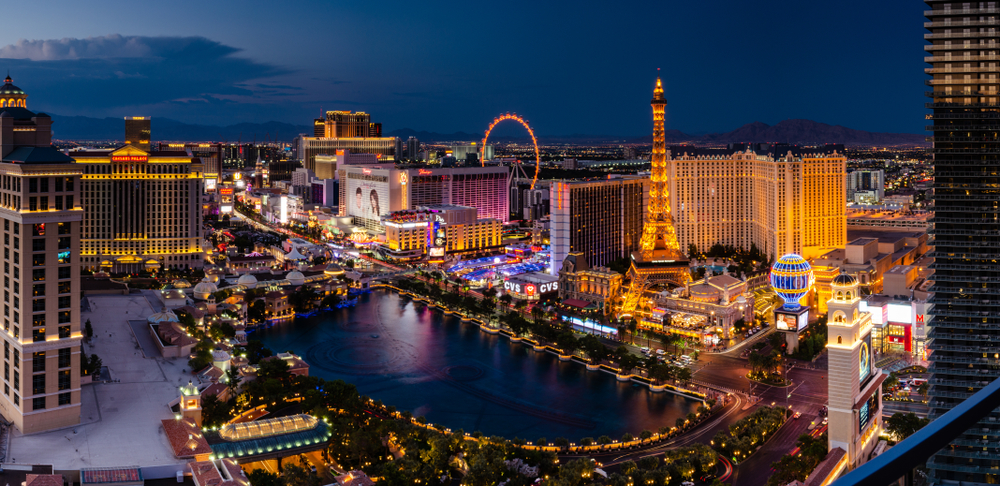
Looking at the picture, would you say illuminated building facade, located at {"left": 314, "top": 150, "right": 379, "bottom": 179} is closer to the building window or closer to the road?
the road

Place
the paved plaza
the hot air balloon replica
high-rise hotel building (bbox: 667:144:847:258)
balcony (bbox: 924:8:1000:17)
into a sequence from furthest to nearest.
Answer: high-rise hotel building (bbox: 667:144:847:258) → the hot air balloon replica → balcony (bbox: 924:8:1000:17) → the paved plaza

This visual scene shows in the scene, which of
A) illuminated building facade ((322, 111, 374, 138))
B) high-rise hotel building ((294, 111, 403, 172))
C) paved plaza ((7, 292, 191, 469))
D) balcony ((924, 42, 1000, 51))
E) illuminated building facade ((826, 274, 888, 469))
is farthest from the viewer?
illuminated building facade ((322, 111, 374, 138))

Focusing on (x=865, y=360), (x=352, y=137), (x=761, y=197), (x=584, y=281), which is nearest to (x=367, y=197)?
(x=584, y=281)

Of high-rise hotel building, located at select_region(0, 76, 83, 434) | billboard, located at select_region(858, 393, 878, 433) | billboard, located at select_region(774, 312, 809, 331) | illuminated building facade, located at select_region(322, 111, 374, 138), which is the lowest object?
billboard, located at select_region(858, 393, 878, 433)

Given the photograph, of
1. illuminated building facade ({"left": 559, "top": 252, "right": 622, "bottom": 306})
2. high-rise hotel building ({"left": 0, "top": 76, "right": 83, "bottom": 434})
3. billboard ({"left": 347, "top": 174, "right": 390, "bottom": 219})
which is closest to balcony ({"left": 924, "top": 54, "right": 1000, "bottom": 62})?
illuminated building facade ({"left": 559, "top": 252, "right": 622, "bottom": 306})

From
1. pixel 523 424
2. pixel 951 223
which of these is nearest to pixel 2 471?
pixel 523 424
